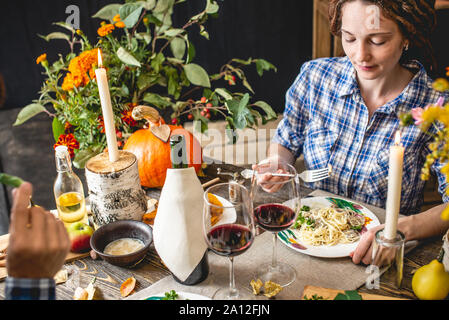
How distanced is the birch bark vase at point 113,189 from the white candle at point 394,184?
67cm

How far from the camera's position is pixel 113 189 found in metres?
1.08

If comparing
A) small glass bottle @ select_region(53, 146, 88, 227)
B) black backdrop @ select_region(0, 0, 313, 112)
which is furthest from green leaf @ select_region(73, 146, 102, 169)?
black backdrop @ select_region(0, 0, 313, 112)

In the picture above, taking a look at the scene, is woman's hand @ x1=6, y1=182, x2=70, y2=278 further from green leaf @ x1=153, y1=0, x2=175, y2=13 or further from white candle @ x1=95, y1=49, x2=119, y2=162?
green leaf @ x1=153, y1=0, x2=175, y2=13

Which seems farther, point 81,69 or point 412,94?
point 412,94

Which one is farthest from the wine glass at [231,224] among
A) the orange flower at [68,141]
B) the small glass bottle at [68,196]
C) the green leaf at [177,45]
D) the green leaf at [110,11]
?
the green leaf at [110,11]

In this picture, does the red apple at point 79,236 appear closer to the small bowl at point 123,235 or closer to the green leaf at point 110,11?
the small bowl at point 123,235

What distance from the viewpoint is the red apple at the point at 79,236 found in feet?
3.51

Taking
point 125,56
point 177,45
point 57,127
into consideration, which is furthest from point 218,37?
point 57,127

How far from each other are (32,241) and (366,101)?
1.28 m

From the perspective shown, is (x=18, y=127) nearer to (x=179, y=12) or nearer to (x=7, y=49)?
(x=7, y=49)

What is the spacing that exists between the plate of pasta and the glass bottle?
0.24m

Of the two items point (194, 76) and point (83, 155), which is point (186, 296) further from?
point (194, 76)
